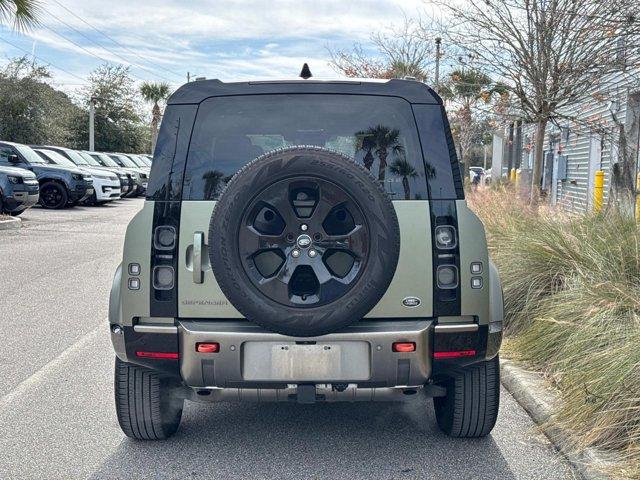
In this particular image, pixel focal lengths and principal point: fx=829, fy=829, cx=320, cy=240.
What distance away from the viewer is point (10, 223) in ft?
56.9

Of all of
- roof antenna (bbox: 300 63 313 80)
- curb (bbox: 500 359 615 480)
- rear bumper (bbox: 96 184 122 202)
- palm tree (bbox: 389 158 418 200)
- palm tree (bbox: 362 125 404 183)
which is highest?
roof antenna (bbox: 300 63 313 80)

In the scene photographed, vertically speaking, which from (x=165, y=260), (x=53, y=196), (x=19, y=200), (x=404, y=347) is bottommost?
(x=53, y=196)

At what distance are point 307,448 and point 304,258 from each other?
1271 millimetres

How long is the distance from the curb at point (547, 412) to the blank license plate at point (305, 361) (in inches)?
45.5

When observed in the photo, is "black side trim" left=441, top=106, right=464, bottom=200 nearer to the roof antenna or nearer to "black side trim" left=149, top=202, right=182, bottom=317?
the roof antenna

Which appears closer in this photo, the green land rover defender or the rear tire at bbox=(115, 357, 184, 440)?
the green land rover defender

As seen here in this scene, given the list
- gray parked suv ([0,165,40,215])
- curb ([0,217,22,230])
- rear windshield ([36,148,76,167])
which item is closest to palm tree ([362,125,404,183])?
curb ([0,217,22,230])

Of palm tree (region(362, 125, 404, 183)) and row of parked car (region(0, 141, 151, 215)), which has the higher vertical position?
palm tree (region(362, 125, 404, 183))

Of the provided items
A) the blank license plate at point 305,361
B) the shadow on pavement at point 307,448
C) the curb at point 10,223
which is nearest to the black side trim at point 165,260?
the blank license plate at point 305,361

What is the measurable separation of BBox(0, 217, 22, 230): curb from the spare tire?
48.0 feet

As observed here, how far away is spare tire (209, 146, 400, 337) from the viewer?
3.65 meters

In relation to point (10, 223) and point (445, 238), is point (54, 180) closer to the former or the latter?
point (10, 223)

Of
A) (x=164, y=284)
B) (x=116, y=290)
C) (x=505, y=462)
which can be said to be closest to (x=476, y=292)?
(x=505, y=462)

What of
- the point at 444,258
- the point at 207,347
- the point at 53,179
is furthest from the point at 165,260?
the point at 53,179
